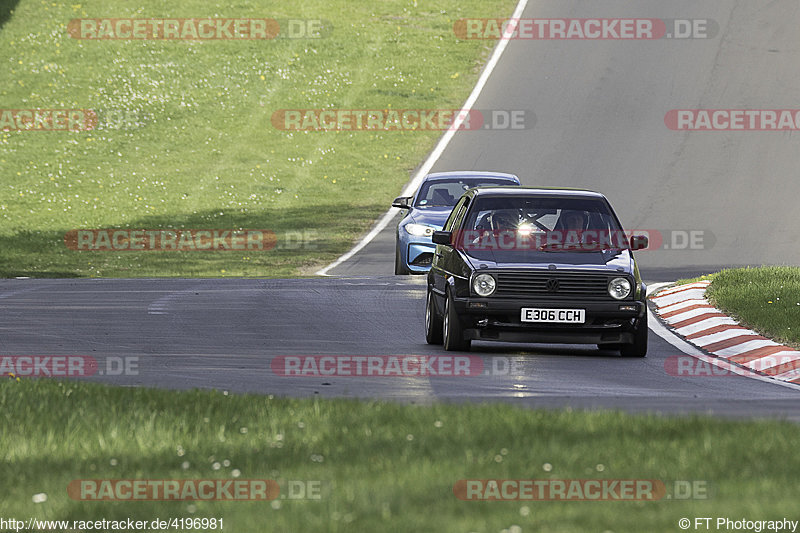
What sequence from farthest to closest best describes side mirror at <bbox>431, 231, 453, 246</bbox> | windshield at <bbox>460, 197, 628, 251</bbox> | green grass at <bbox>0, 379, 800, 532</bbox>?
side mirror at <bbox>431, 231, 453, 246</bbox>, windshield at <bbox>460, 197, 628, 251</bbox>, green grass at <bbox>0, 379, 800, 532</bbox>

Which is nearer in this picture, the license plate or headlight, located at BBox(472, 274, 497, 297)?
the license plate

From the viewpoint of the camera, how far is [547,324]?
1466cm

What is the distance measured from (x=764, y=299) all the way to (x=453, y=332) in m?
5.02

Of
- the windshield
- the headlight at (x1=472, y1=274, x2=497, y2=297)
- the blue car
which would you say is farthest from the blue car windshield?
the headlight at (x1=472, y1=274, x2=497, y2=297)

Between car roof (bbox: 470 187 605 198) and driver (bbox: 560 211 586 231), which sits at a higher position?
car roof (bbox: 470 187 605 198)

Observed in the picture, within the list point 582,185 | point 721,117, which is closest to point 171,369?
point 582,185

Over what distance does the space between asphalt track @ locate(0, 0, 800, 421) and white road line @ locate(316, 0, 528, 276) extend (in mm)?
367

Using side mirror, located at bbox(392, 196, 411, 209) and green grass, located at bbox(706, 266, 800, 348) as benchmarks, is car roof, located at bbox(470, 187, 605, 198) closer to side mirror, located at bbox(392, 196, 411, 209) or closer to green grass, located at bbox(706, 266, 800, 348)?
green grass, located at bbox(706, 266, 800, 348)

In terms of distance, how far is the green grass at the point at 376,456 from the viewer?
264 inches

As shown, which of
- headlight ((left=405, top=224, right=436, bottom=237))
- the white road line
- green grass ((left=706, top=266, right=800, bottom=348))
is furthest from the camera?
the white road line

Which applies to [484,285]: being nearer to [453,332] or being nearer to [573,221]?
[453,332]

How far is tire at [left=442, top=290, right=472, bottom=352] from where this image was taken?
14.9 metres

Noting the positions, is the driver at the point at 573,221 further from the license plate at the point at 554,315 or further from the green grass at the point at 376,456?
the green grass at the point at 376,456

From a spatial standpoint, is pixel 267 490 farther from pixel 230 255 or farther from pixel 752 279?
pixel 230 255
